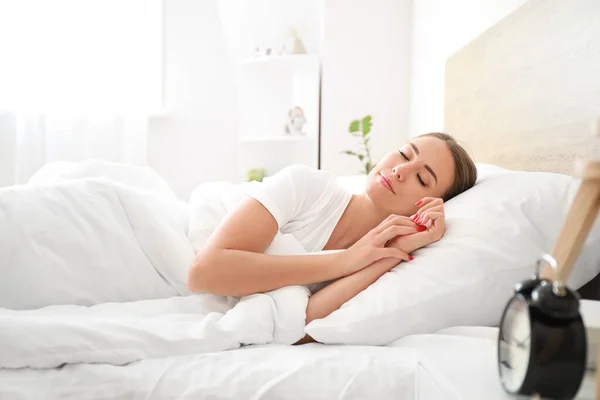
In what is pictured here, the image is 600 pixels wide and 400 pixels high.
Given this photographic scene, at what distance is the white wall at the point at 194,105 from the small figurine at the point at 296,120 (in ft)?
1.50

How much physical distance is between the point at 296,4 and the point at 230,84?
64 cm

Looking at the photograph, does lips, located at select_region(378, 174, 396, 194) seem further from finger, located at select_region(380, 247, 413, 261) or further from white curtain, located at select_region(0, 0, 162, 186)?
white curtain, located at select_region(0, 0, 162, 186)

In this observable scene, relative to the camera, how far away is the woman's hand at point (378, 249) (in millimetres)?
1215

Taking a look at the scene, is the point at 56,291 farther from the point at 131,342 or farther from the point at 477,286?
the point at 477,286

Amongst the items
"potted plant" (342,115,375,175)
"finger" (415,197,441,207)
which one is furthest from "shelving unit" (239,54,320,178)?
"finger" (415,197,441,207)

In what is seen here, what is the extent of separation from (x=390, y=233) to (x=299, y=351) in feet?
1.15

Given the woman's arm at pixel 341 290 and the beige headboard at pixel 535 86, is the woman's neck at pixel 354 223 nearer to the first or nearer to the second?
the woman's arm at pixel 341 290

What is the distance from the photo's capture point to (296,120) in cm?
335

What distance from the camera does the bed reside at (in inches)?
34.9

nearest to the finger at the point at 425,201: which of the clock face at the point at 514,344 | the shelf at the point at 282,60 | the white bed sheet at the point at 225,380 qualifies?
the white bed sheet at the point at 225,380

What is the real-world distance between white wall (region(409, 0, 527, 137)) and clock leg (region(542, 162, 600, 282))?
124 cm

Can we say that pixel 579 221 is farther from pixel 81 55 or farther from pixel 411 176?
pixel 81 55

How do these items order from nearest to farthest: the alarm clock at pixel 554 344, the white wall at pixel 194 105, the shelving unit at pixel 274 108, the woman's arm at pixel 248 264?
1. the alarm clock at pixel 554 344
2. the woman's arm at pixel 248 264
3. the shelving unit at pixel 274 108
4. the white wall at pixel 194 105

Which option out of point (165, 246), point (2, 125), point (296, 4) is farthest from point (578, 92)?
point (2, 125)
